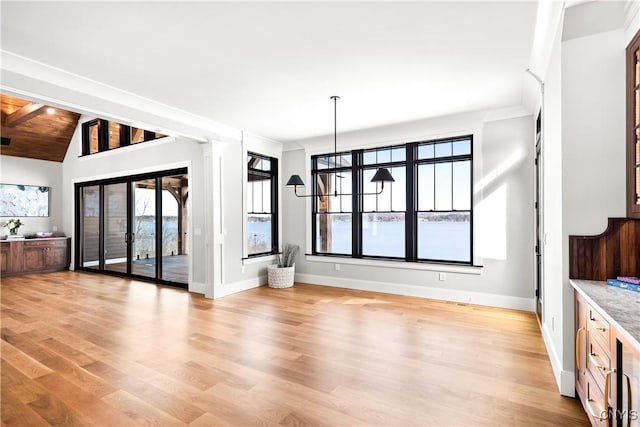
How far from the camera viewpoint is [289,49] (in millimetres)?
2992

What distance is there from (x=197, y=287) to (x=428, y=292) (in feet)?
13.0

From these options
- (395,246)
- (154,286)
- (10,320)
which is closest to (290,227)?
(395,246)

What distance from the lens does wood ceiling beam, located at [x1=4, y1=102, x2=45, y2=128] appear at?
6.83 meters

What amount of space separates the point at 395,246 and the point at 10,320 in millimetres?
5585

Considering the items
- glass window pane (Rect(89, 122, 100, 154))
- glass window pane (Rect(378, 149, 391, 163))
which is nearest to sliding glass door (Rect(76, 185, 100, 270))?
glass window pane (Rect(89, 122, 100, 154))

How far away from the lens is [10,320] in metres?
4.24

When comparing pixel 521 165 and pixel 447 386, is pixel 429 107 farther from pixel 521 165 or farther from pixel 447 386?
pixel 447 386

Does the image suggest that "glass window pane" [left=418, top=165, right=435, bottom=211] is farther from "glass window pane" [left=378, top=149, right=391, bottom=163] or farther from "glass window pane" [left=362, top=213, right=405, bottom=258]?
"glass window pane" [left=378, top=149, right=391, bottom=163]

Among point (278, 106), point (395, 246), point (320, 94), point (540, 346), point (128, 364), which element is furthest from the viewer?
point (395, 246)

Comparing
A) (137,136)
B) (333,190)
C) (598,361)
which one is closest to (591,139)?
(598,361)

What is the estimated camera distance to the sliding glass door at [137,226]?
656 centimetres

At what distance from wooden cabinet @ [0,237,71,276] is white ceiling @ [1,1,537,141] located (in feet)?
20.0

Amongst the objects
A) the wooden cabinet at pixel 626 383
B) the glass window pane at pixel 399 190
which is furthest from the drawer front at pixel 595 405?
the glass window pane at pixel 399 190

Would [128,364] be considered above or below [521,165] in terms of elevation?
below
